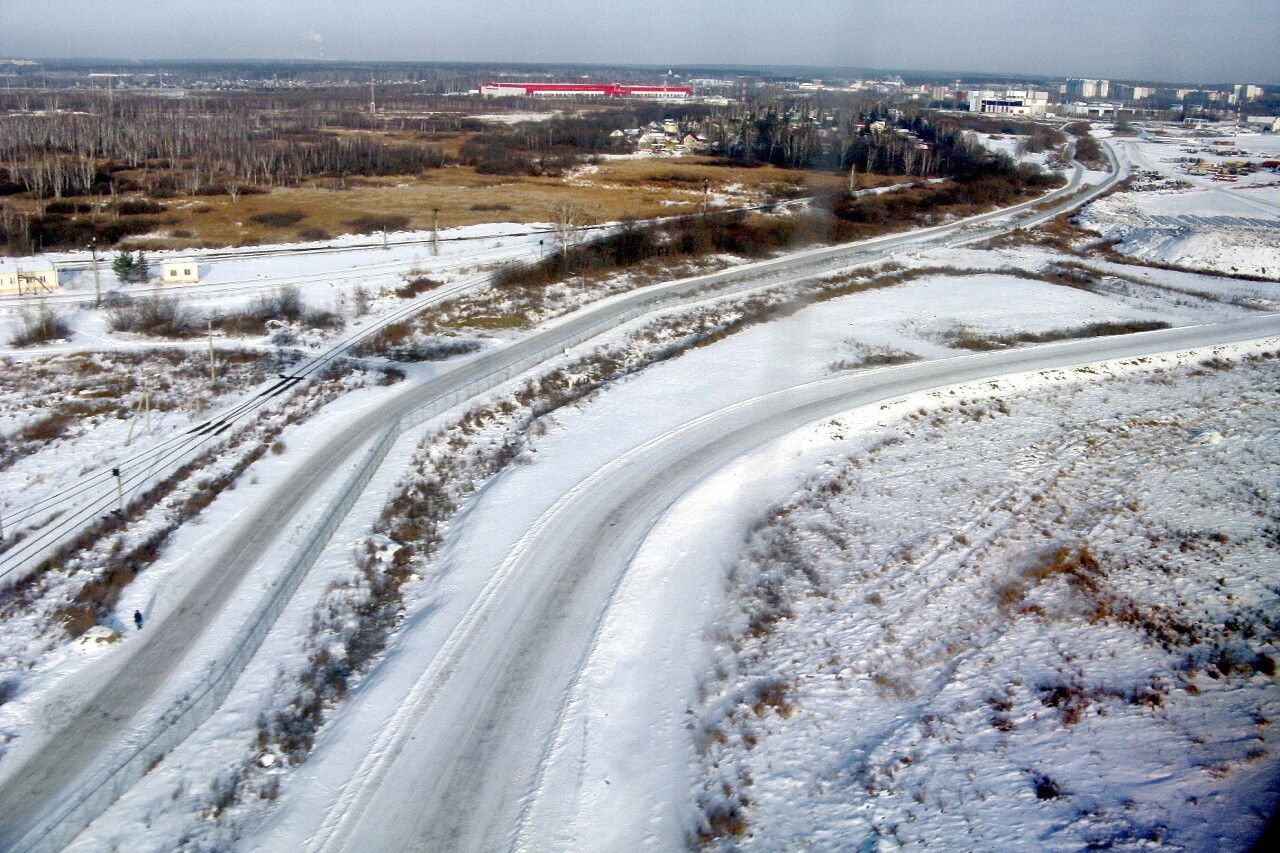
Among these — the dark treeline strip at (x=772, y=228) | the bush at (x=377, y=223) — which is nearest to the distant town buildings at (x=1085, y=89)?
the dark treeline strip at (x=772, y=228)

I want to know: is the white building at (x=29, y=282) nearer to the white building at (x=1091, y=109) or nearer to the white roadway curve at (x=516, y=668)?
the white roadway curve at (x=516, y=668)

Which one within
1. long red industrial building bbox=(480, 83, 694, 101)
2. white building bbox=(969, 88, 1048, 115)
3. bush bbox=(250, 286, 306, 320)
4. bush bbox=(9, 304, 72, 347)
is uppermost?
long red industrial building bbox=(480, 83, 694, 101)

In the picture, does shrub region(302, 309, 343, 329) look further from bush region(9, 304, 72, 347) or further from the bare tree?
the bare tree

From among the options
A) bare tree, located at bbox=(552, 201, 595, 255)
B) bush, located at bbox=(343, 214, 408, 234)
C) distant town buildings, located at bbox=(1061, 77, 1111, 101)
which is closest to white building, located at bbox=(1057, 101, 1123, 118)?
distant town buildings, located at bbox=(1061, 77, 1111, 101)

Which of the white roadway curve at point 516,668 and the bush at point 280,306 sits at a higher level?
the bush at point 280,306

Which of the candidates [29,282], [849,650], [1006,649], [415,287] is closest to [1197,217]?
[415,287]

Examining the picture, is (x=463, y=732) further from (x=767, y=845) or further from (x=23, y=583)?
(x=23, y=583)
